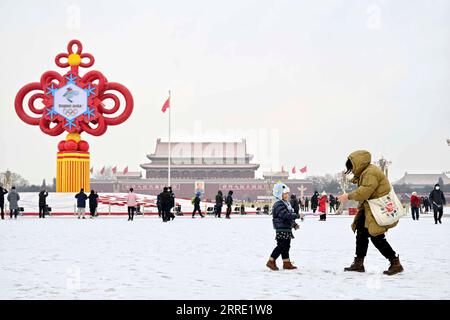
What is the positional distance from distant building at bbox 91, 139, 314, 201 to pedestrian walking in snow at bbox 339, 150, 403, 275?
69.4 metres

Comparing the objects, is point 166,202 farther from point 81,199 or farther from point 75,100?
point 75,100

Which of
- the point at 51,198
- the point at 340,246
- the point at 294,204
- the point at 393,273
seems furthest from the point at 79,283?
the point at 51,198

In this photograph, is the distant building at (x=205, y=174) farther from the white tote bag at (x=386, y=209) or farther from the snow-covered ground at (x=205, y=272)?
the white tote bag at (x=386, y=209)

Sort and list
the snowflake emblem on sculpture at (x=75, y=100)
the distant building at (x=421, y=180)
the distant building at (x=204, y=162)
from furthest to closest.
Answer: the distant building at (x=421, y=180) < the distant building at (x=204, y=162) < the snowflake emblem on sculpture at (x=75, y=100)

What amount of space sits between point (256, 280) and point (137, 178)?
72746 millimetres

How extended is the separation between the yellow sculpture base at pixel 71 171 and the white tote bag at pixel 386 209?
1085 inches

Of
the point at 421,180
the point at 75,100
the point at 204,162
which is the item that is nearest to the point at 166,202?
the point at 75,100

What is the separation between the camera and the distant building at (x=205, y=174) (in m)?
78.4

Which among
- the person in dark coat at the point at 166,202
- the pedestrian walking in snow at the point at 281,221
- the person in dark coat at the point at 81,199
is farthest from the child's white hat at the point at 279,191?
the person in dark coat at the point at 81,199

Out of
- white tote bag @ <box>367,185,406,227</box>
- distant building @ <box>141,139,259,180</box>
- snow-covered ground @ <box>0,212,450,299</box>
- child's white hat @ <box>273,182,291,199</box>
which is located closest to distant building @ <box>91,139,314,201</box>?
distant building @ <box>141,139,259,180</box>

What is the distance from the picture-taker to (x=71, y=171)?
111ft

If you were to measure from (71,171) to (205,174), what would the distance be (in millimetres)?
47536

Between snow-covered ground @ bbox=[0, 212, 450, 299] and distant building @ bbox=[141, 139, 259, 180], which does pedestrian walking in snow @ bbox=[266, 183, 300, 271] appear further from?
distant building @ bbox=[141, 139, 259, 180]
